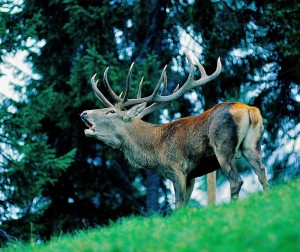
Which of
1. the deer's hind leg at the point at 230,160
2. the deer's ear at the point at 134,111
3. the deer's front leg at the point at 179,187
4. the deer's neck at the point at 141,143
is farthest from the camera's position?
the deer's ear at the point at 134,111

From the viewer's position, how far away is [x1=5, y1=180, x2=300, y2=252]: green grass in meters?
5.32

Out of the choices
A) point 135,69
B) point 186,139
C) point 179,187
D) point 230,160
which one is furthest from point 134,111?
point 135,69

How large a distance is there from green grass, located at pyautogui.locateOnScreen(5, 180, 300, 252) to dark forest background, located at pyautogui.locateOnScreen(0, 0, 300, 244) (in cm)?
930

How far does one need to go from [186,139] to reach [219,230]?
14.3 feet

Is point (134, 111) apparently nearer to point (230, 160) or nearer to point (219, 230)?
point (230, 160)

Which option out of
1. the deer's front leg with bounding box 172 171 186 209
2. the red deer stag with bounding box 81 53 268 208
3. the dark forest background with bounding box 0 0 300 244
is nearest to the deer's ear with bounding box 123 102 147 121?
the red deer stag with bounding box 81 53 268 208

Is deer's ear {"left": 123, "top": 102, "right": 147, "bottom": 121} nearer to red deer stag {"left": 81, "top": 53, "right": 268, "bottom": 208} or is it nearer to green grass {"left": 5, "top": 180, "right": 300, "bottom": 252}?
red deer stag {"left": 81, "top": 53, "right": 268, "bottom": 208}

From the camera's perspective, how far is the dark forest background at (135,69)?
1786 centimetres

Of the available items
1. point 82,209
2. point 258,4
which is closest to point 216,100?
point 258,4

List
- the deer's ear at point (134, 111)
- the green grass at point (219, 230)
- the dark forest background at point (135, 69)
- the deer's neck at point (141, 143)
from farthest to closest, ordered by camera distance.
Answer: the dark forest background at point (135, 69) < the deer's ear at point (134, 111) < the deer's neck at point (141, 143) < the green grass at point (219, 230)

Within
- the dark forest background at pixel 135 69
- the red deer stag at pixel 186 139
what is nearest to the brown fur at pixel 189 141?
the red deer stag at pixel 186 139

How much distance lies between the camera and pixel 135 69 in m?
18.2

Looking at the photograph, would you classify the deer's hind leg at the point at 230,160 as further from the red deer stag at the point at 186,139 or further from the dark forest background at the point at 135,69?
the dark forest background at the point at 135,69

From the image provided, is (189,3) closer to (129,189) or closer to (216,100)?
(216,100)
